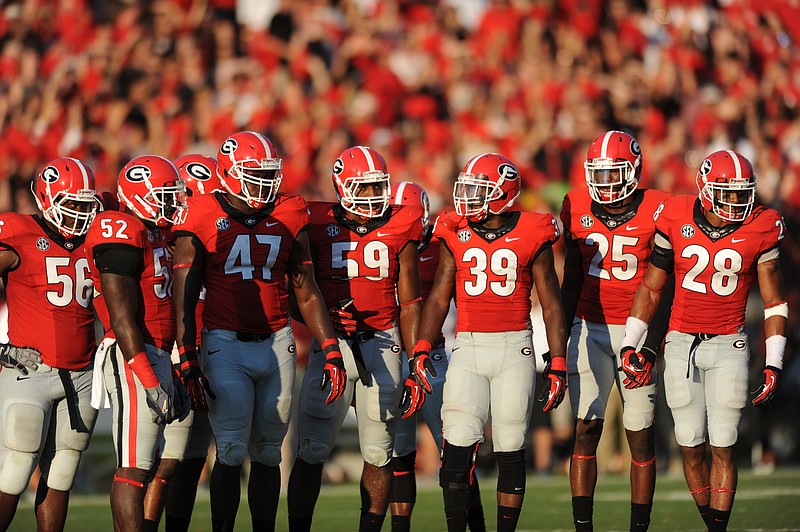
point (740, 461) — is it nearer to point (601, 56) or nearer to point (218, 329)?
point (601, 56)

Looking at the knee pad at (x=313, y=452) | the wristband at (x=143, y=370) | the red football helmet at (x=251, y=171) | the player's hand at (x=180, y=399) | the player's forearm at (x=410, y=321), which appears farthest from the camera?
the player's forearm at (x=410, y=321)

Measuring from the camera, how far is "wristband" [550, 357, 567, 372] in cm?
590

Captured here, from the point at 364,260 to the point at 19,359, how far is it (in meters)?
1.81

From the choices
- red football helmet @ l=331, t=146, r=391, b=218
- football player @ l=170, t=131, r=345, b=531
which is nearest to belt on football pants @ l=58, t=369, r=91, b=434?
football player @ l=170, t=131, r=345, b=531

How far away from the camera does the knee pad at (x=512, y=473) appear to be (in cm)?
588

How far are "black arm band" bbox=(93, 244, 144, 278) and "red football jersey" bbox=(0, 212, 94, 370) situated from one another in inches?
21.9

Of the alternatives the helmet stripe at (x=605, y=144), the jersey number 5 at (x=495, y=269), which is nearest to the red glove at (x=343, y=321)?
the jersey number 5 at (x=495, y=269)

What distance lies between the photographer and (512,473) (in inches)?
232

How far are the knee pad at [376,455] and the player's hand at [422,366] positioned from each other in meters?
0.43

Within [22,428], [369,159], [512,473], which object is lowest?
[512,473]

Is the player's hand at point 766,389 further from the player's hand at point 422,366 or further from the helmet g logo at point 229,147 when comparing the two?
the helmet g logo at point 229,147

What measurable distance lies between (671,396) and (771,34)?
8.24 meters

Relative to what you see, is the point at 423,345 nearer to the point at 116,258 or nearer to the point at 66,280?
the point at 116,258

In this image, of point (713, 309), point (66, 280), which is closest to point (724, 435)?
point (713, 309)
